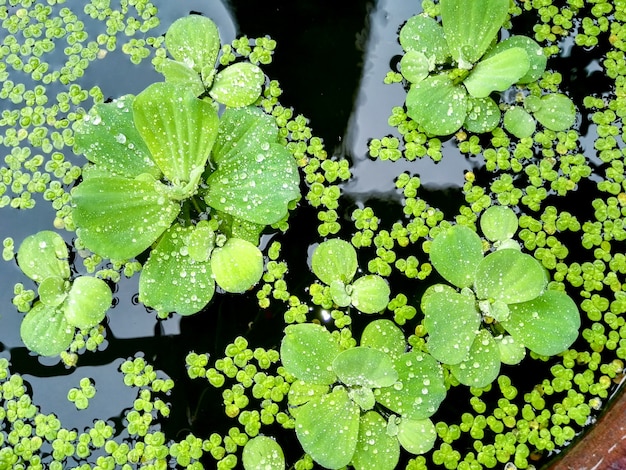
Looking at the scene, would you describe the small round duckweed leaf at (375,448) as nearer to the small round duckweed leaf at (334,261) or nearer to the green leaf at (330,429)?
the green leaf at (330,429)

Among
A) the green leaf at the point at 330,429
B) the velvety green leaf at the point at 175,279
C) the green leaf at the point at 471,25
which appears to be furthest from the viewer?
the green leaf at the point at 471,25

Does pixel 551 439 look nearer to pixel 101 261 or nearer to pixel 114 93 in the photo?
pixel 101 261

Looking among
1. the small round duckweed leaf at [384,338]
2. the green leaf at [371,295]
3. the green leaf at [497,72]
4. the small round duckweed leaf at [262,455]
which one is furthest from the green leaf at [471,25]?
the small round duckweed leaf at [262,455]

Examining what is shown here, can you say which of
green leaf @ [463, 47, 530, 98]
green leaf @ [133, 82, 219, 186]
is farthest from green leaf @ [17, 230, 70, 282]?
green leaf @ [463, 47, 530, 98]

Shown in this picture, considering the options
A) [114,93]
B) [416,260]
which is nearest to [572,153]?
[416,260]

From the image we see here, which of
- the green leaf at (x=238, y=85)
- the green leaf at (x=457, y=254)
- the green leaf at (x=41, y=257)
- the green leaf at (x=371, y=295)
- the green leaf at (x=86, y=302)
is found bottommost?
the green leaf at (x=86, y=302)

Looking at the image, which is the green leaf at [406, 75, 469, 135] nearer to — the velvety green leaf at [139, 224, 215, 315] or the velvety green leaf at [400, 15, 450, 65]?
the velvety green leaf at [400, 15, 450, 65]
